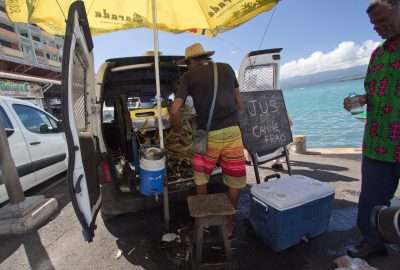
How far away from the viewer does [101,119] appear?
3334mm

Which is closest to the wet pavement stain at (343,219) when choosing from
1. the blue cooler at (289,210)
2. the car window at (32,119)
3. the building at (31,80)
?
the blue cooler at (289,210)

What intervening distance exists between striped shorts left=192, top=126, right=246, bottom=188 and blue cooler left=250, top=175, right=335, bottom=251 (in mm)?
280

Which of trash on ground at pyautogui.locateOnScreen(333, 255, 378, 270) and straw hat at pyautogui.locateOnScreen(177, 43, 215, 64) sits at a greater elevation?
straw hat at pyautogui.locateOnScreen(177, 43, 215, 64)

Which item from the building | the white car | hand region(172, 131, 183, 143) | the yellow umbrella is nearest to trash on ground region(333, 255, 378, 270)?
hand region(172, 131, 183, 143)

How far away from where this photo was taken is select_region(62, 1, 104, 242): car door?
206cm

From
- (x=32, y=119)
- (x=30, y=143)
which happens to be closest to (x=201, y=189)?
(x=30, y=143)

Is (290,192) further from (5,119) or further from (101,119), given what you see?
(5,119)

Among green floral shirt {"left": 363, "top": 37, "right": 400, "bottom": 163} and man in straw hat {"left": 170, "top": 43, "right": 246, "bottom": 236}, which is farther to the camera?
man in straw hat {"left": 170, "top": 43, "right": 246, "bottom": 236}

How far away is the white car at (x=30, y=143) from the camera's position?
14.8 ft

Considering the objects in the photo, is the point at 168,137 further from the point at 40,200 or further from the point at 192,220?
the point at 40,200

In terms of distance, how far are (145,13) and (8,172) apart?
3103 millimetres

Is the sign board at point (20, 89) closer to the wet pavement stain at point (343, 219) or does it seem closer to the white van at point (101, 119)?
the white van at point (101, 119)

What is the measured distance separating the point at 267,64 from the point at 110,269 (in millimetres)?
3779

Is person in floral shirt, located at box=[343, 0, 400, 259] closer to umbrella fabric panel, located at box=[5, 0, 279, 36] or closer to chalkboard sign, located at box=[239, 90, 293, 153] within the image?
chalkboard sign, located at box=[239, 90, 293, 153]
